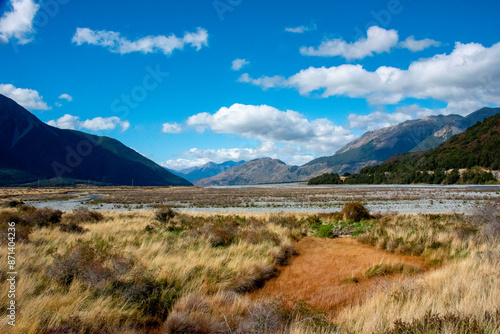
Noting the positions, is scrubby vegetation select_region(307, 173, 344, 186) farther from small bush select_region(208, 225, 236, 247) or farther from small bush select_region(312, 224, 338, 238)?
small bush select_region(208, 225, 236, 247)

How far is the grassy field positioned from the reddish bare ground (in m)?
0.04

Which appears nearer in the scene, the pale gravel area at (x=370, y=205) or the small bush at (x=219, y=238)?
the small bush at (x=219, y=238)

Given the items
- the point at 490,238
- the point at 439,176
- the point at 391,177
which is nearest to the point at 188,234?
the point at 490,238

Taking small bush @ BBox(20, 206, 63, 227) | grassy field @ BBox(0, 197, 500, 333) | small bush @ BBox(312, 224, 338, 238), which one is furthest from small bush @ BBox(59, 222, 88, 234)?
small bush @ BBox(312, 224, 338, 238)

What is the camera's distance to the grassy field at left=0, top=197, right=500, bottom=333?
15.3 ft

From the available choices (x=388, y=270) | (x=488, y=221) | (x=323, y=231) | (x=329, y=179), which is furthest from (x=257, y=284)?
(x=329, y=179)

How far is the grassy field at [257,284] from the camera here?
4.65 meters

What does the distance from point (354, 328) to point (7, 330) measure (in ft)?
16.9

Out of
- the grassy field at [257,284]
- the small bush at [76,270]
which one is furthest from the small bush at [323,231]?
the small bush at [76,270]

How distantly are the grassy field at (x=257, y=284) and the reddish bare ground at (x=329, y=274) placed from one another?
38 mm

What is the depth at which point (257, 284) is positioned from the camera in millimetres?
8141

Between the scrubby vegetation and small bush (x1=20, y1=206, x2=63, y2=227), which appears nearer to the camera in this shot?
small bush (x1=20, y1=206, x2=63, y2=227)

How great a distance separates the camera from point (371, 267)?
29.3ft

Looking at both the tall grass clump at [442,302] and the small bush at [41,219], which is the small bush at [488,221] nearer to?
the tall grass clump at [442,302]
